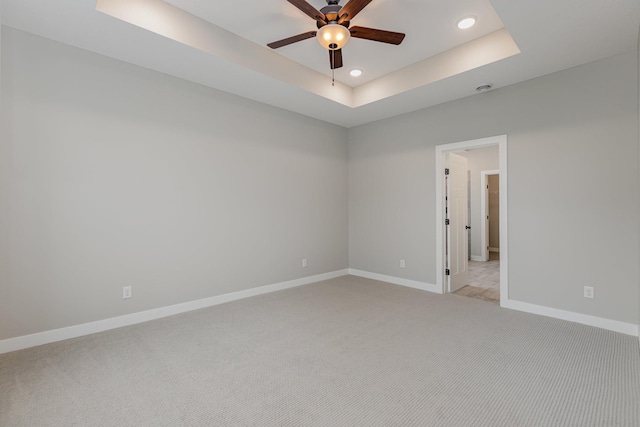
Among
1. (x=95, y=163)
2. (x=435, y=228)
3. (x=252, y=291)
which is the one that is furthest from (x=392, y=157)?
(x=95, y=163)

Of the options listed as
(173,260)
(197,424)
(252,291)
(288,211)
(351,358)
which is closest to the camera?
(197,424)

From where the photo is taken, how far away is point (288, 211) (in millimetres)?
4664

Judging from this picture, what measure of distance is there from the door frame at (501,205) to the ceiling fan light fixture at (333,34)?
95.5 inches

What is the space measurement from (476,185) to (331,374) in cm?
651

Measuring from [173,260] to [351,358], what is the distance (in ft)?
7.59

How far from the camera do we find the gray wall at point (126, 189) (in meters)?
2.62

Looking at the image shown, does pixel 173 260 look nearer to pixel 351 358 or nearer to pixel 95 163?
pixel 95 163

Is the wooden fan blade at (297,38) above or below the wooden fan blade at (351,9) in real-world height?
below

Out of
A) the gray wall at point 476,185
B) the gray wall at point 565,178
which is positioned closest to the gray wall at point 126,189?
the gray wall at point 565,178

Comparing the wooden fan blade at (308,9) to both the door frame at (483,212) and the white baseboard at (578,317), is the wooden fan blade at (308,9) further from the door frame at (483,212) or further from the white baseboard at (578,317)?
the door frame at (483,212)

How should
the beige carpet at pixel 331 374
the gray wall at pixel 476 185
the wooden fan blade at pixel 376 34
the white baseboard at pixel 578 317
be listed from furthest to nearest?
the gray wall at pixel 476 185 < the white baseboard at pixel 578 317 < the wooden fan blade at pixel 376 34 < the beige carpet at pixel 331 374

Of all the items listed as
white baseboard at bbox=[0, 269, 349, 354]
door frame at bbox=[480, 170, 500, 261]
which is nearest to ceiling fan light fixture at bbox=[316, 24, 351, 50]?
white baseboard at bbox=[0, 269, 349, 354]

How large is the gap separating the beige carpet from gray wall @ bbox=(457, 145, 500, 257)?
4.22 metres

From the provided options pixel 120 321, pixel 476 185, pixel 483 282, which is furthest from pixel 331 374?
pixel 476 185
